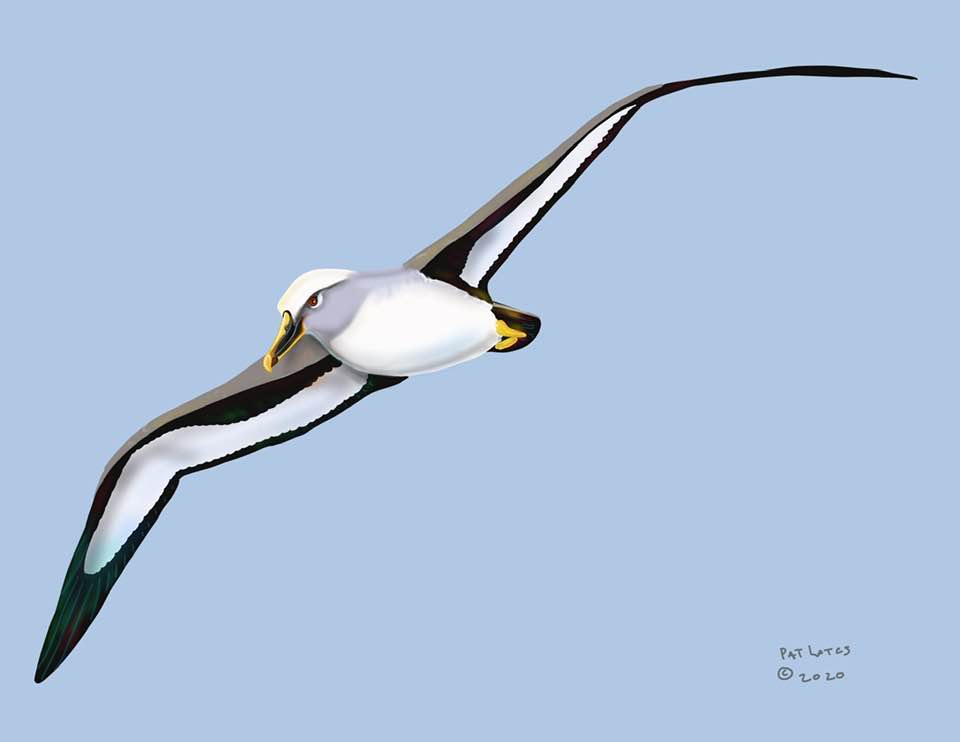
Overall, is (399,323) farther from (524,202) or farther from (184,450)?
(184,450)

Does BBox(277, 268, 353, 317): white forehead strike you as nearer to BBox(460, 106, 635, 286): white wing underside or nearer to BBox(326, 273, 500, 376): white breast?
BBox(326, 273, 500, 376): white breast

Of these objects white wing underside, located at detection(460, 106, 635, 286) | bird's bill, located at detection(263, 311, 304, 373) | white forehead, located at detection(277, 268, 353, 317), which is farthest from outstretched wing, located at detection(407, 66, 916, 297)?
bird's bill, located at detection(263, 311, 304, 373)

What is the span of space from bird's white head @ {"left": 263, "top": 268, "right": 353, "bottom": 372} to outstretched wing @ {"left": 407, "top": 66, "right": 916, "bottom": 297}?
0.89 feet

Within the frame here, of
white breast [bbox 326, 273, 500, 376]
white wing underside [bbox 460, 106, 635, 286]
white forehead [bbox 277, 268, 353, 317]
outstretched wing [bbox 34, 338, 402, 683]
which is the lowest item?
outstretched wing [bbox 34, 338, 402, 683]

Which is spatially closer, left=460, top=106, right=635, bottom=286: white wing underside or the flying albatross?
the flying albatross

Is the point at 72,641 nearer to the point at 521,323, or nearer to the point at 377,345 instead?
the point at 377,345

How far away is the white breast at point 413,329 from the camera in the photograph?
5305mm

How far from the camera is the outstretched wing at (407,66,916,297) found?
211 inches

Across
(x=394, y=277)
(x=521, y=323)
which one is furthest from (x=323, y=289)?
(x=521, y=323)

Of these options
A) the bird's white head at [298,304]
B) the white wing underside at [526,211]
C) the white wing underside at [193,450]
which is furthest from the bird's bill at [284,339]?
the white wing underside at [526,211]

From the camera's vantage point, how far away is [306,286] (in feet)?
17.3

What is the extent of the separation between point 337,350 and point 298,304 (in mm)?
206

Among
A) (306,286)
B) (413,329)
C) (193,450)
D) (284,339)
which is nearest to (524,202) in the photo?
(413,329)

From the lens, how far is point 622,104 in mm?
5355
